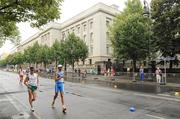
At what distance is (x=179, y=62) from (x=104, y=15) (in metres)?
29.1

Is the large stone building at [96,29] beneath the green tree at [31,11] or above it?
above

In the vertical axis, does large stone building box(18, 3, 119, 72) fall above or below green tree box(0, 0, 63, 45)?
above

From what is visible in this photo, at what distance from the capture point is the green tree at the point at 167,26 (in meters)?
31.4

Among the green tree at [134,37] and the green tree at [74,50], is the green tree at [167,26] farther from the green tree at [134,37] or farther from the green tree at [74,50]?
the green tree at [74,50]

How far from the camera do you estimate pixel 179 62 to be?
35750mm

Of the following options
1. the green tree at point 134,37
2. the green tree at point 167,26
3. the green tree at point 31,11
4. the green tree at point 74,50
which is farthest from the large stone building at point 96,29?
the green tree at point 31,11


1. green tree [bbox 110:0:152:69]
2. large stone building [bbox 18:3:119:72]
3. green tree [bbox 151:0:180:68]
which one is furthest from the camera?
large stone building [bbox 18:3:119:72]

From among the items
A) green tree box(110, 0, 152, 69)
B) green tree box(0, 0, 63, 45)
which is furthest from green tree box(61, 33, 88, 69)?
green tree box(0, 0, 63, 45)

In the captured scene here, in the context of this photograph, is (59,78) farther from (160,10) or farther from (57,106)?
(160,10)

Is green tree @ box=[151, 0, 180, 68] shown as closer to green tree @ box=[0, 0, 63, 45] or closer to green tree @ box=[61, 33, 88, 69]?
green tree @ box=[0, 0, 63, 45]

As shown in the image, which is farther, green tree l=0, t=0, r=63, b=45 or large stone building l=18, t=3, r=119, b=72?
large stone building l=18, t=3, r=119, b=72

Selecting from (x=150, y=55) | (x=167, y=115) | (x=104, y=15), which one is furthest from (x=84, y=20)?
(x=167, y=115)

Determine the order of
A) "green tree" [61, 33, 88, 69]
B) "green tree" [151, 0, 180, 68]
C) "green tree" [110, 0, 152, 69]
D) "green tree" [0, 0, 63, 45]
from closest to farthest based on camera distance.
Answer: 1. "green tree" [0, 0, 63, 45]
2. "green tree" [151, 0, 180, 68]
3. "green tree" [110, 0, 152, 69]
4. "green tree" [61, 33, 88, 69]

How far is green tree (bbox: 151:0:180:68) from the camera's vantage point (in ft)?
103
